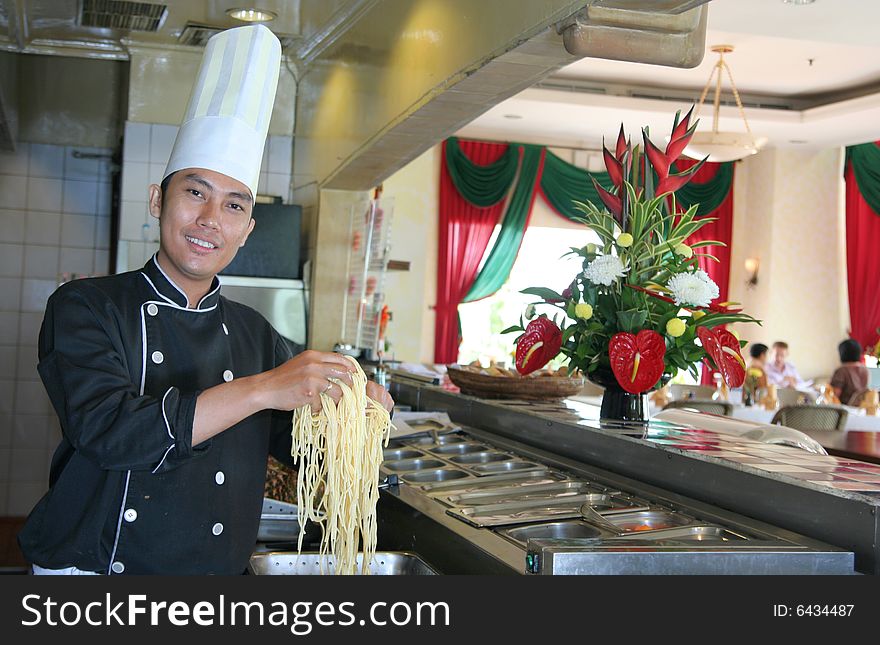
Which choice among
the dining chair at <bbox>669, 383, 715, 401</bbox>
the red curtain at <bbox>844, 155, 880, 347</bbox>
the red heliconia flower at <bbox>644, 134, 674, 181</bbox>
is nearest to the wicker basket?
the red heliconia flower at <bbox>644, 134, 674, 181</bbox>

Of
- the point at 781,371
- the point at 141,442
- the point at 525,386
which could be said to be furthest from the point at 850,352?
the point at 141,442

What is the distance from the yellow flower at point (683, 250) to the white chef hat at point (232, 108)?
1.27 metres

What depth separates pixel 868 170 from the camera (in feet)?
37.6

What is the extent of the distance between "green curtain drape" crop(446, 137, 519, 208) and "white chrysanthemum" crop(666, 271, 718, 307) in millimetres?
8954

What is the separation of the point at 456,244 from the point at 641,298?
29.2 ft

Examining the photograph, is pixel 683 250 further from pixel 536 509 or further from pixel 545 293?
pixel 536 509

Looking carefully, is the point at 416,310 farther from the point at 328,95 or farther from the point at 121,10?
the point at 121,10

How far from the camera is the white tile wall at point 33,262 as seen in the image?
6.97 m

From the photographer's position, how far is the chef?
1596mm

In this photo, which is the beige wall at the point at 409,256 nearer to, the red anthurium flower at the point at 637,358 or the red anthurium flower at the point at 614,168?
the red anthurium flower at the point at 614,168

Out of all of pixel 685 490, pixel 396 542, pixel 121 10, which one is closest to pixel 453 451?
pixel 396 542

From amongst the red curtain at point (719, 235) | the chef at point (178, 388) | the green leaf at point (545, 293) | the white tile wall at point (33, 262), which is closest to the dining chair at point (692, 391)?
the red curtain at point (719, 235)

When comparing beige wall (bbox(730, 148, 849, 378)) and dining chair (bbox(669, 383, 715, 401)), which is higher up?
beige wall (bbox(730, 148, 849, 378))

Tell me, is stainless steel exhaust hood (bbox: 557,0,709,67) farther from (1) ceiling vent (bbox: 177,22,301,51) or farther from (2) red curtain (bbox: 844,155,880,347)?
(2) red curtain (bbox: 844,155,880,347)
